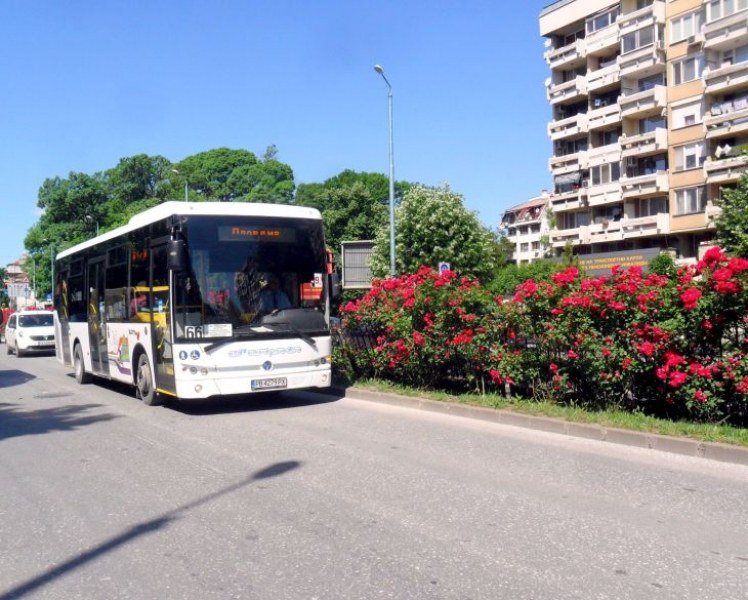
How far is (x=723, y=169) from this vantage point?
3938cm

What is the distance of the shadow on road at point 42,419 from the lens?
1065cm

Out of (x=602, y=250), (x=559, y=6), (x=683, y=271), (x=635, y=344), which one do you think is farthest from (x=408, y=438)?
(x=559, y=6)

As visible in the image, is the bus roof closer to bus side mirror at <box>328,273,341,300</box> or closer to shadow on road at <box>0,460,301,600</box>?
bus side mirror at <box>328,273,341,300</box>

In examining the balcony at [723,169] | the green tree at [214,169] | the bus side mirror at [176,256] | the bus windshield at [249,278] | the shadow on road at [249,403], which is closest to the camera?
the bus side mirror at [176,256]

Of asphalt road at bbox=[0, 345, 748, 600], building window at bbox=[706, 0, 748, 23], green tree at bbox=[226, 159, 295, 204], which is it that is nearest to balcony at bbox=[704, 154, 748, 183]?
building window at bbox=[706, 0, 748, 23]

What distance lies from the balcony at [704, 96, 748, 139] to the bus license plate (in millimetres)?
34673

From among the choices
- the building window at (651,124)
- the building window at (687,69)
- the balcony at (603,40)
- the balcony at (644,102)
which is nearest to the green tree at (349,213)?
the balcony at (603,40)

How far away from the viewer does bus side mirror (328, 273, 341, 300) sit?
12.4 metres

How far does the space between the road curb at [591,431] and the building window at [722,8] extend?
35.6 m

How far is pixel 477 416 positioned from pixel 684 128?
3721cm

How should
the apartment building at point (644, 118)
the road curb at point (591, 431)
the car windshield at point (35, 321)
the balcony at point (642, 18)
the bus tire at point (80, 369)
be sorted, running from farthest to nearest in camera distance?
the balcony at point (642, 18), the apartment building at point (644, 118), the car windshield at point (35, 321), the bus tire at point (80, 369), the road curb at point (591, 431)

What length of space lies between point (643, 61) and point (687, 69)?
2999 mm

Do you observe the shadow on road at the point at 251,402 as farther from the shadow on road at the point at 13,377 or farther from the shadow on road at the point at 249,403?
the shadow on road at the point at 13,377

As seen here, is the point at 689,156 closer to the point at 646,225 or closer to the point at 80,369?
the point at 646,225
